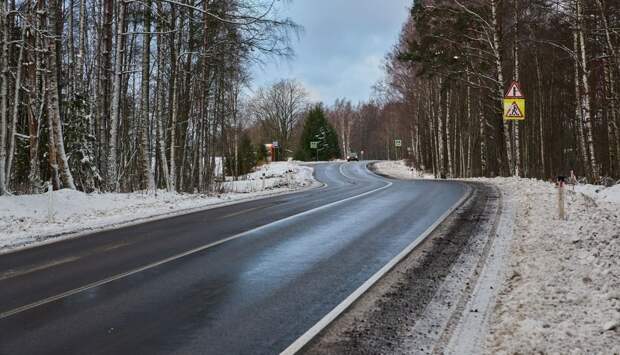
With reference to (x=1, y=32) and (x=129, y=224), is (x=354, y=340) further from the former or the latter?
(x=1, y=32)

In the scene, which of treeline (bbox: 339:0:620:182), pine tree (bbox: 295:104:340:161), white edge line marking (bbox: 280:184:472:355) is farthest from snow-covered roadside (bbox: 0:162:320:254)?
pine tree (bbox: 295:104:340:161)

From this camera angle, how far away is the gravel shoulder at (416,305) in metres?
4.51

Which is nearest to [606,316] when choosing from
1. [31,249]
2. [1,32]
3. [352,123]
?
[31,249]

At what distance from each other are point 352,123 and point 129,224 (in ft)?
346

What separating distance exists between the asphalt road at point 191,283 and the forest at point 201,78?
22.2 ft

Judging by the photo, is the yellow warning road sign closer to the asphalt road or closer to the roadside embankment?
the asphalt road

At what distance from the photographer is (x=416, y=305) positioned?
5.58 meters

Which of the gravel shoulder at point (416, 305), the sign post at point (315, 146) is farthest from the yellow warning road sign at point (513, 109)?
the sign post at point (315, 146)

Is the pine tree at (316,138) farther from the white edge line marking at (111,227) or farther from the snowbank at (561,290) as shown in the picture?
the snowbank at (561,290)

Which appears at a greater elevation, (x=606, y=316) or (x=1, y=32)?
(x=1, y=32)

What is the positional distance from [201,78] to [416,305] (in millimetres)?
21630

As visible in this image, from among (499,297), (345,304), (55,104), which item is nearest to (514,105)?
(499,297)

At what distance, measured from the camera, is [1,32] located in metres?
15.1

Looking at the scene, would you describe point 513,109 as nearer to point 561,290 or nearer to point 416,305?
point 561,290
